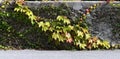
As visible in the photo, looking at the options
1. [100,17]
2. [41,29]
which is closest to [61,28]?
[41,29]

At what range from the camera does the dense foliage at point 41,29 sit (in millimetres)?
8844

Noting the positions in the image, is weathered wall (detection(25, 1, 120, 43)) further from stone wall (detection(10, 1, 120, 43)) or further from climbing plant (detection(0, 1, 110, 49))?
climbing plant (detection(0, 1, 110, 49))

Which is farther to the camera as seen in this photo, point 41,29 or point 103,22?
point 103,22

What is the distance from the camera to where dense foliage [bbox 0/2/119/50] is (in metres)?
8.84

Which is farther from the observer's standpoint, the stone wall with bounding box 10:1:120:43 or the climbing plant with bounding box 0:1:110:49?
the stone wall with bounding box 10:1:120:43

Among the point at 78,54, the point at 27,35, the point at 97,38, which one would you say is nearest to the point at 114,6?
the point at 97,38

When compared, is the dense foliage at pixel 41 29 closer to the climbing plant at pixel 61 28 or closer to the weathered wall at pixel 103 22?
the climbing plant at pixel 61 28

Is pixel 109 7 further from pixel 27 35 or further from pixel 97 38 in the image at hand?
pixel 27 35

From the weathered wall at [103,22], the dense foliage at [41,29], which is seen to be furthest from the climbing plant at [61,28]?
the weathered wall at [103,22]

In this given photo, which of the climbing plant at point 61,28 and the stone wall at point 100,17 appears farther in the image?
the stone wall at point 100,17

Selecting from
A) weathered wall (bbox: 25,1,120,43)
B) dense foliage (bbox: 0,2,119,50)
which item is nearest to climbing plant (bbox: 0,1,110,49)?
dense foliage (bbox: 0,2,119,50)

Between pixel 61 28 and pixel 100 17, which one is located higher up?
pixel 100 17

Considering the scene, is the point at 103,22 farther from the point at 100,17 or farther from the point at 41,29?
the point at 41,29

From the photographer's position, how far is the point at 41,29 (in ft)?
29.1
